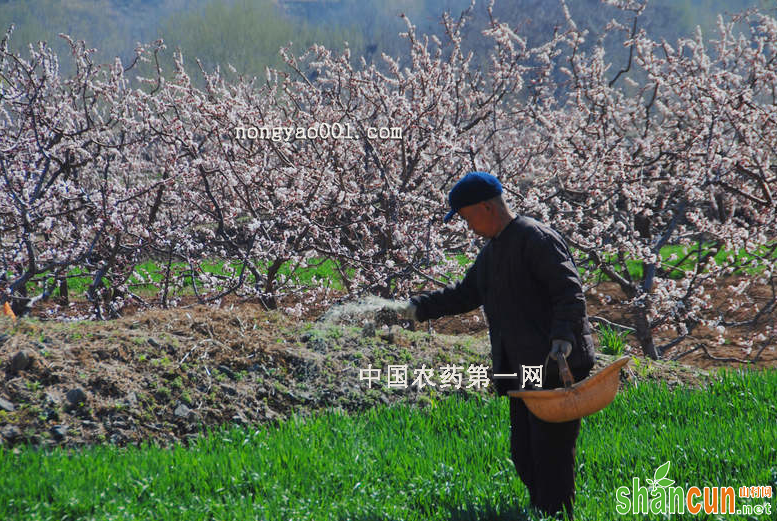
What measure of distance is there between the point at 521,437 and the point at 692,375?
131 inches

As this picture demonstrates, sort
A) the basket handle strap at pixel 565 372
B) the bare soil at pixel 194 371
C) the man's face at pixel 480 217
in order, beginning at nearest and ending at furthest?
the basket handle strap at pixel 565 372
the man's face at pixel 480 217
the bare soil at pixel 194 371

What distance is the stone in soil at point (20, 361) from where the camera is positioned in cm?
430

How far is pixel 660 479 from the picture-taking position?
347 cm

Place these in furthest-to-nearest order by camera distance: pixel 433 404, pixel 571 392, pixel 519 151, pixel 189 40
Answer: pixel 189 40
pixel 519 151
pixel 433 404
pixel 571 392

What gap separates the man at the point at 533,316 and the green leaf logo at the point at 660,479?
49cm

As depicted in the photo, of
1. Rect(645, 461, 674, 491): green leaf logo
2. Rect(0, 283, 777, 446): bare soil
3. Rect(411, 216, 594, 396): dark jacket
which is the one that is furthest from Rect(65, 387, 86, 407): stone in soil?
Rect(645, 461, 674, 491): green leaf logo

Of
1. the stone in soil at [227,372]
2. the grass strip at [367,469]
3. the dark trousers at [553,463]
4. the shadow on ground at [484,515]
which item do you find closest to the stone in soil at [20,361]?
the grass strip at [367,469]

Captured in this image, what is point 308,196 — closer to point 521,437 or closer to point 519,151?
point 519,151

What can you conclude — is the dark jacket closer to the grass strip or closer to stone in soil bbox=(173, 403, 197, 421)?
the grass strip

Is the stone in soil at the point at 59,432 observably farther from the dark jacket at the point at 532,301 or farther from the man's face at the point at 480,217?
the man's face at the point at 480,217

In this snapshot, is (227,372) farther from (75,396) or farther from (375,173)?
(375,173)

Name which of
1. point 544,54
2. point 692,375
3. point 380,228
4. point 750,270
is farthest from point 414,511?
point 750,270

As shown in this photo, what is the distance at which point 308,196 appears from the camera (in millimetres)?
7590

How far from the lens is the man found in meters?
3.18
